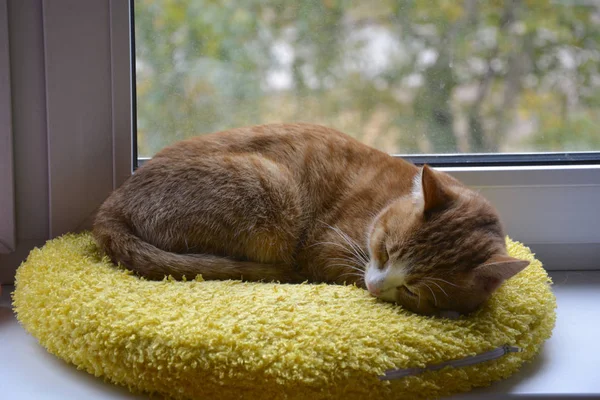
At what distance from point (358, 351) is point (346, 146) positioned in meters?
0.71

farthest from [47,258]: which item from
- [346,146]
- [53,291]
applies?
[346,146]

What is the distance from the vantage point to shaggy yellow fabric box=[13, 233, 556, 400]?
37.5 inches

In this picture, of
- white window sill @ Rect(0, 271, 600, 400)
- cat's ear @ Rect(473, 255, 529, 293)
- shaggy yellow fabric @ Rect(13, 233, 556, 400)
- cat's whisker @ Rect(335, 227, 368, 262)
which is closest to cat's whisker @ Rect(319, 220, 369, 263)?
cat's whisker @ Rect(335, 227, 368, 262)

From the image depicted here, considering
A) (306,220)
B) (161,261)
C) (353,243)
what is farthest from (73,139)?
(353,243)

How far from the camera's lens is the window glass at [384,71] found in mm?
1615

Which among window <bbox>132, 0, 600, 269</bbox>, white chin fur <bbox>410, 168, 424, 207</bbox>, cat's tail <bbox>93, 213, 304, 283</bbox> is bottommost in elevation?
cat's tail <bbox>93, 213, 304, 283</bbox>

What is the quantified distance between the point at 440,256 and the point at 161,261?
0.59 meters

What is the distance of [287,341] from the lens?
3.27 feet

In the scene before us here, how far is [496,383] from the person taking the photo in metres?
1.08

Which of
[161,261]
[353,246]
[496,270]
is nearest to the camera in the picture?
[496,270]

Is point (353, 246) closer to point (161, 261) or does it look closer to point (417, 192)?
point (417, 192)

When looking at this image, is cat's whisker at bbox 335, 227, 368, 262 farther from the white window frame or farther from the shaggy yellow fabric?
the white window frame

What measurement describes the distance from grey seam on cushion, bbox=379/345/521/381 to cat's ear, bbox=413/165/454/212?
31 cm

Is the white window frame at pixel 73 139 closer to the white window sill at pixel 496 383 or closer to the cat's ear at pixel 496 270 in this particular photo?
the white window sill at pixel 496 383
